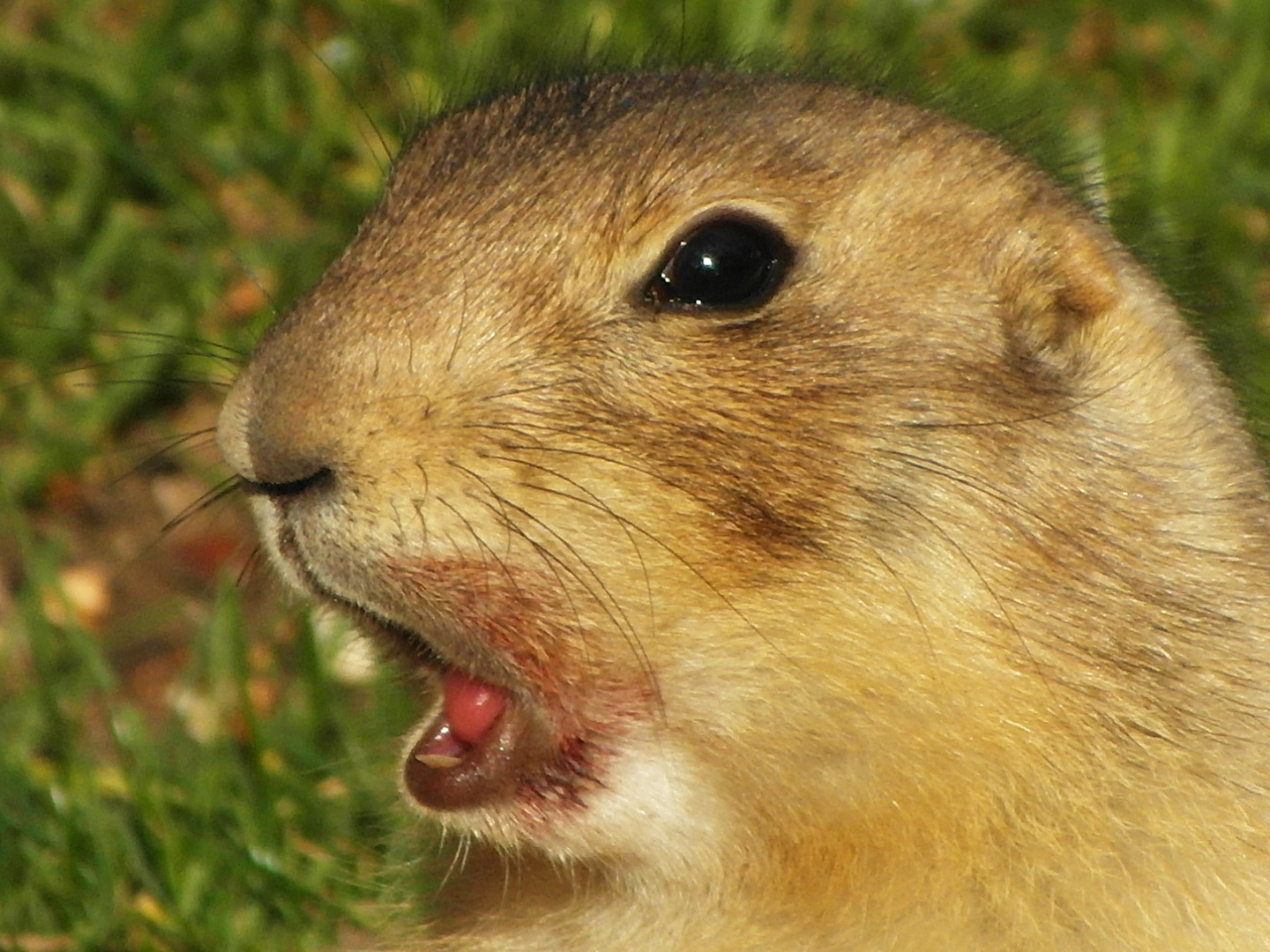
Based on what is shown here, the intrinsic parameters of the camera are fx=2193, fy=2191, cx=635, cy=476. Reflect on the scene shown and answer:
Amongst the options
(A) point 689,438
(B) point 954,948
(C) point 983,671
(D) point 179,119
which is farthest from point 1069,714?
(D) point 179,119

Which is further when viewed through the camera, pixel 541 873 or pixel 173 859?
pixel 173 859

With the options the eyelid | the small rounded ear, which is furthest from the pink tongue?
the small rounded ear

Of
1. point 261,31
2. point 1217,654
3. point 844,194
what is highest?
point 261,31

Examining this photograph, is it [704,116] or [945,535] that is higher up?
[704,116]

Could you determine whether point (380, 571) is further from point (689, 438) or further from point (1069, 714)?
point (1069, 714)

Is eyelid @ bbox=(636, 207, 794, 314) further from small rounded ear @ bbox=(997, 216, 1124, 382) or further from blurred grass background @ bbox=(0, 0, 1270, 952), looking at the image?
blurred grass background @ bbox=(0, 0, 1270, 952)

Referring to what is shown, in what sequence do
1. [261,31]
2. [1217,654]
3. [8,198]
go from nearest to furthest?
[1217,654]
[8,198]
[261,31]
